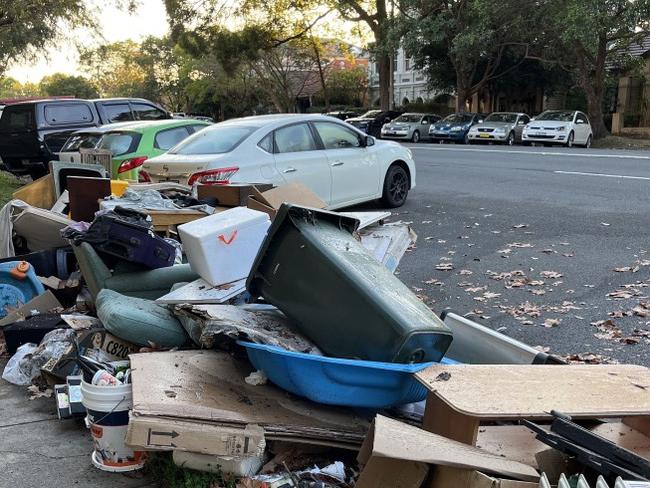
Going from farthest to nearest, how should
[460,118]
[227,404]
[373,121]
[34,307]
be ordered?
1. [373,121]
2. [460,118]
3. [34,307]
4. [227,404]

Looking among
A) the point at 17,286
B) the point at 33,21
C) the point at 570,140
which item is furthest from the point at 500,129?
the point at 17,286

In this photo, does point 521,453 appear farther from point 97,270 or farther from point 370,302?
point 97,270

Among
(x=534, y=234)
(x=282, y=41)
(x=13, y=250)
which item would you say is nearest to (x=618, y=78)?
(x=282, y=41)

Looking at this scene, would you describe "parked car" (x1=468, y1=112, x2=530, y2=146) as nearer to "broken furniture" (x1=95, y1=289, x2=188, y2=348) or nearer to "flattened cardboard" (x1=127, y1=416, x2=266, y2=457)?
"broken furniture" (x1=95, y1=289, x2=188, y2=348)

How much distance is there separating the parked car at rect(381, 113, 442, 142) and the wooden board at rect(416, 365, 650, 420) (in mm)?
28233

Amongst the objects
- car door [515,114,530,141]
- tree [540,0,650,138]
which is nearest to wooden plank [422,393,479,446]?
tree [540,0,650,138]

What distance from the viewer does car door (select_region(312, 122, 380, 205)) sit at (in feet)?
31.3

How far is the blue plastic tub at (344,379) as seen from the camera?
3.16m

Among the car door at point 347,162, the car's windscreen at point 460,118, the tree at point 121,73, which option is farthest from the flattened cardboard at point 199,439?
the tree at point 121,73

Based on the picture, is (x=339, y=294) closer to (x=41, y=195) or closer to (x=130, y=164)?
(x=41, y=195)

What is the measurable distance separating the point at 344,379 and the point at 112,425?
1.23m

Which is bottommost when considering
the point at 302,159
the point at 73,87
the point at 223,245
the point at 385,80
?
the point at 223,245

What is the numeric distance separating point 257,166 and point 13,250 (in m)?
3.20

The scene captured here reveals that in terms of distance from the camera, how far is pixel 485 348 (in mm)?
3961
